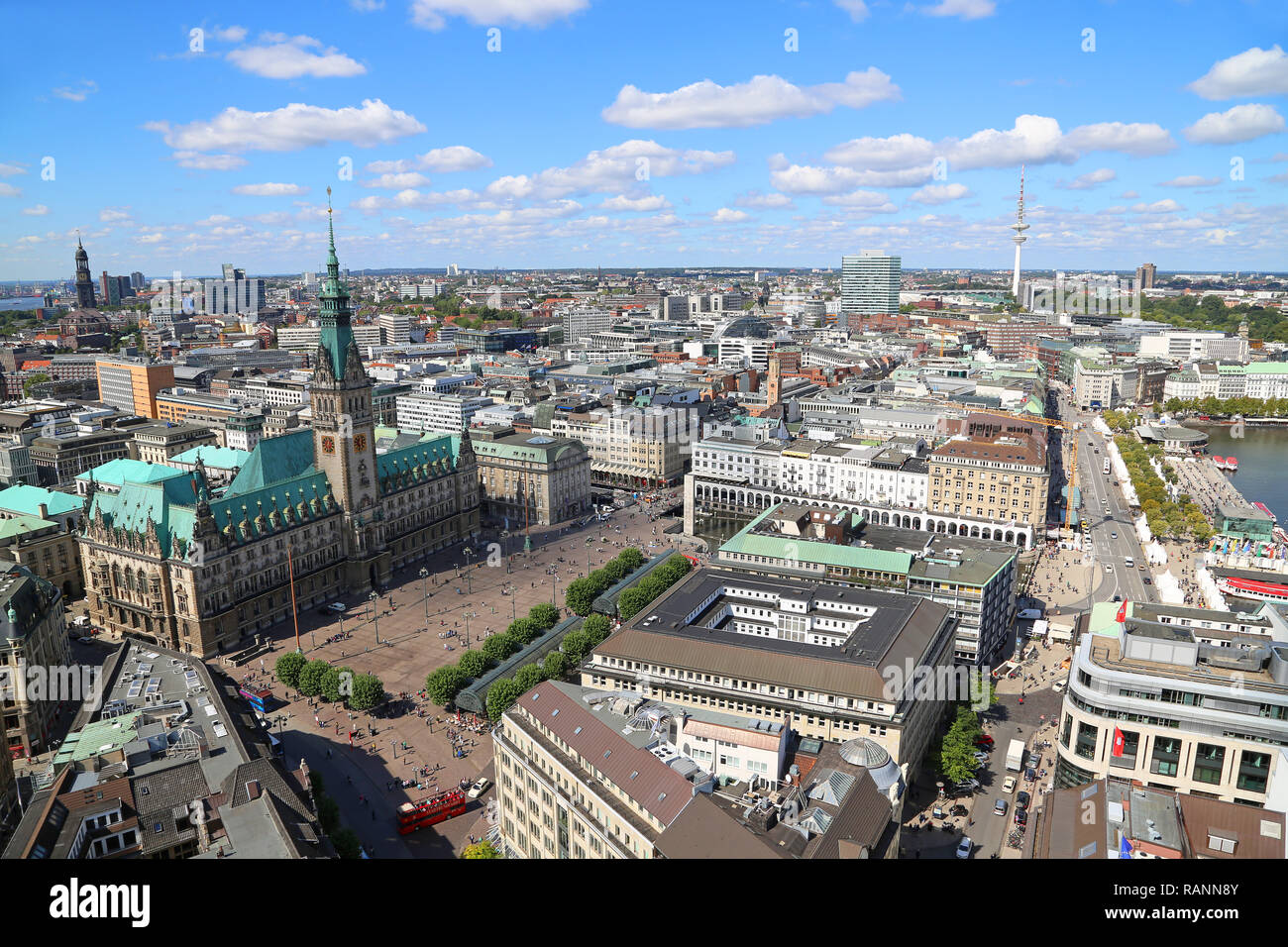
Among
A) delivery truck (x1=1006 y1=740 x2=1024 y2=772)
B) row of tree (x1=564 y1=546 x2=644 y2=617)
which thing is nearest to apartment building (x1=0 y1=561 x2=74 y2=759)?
row of tree (x1=564 y1=546 x2=644 y2=617)

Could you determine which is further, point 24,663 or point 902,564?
point 902,564

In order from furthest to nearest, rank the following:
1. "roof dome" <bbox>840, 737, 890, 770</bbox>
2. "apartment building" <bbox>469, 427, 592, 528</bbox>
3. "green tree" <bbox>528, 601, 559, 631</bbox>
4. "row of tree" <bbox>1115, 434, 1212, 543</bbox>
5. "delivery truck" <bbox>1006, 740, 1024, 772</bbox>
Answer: "apartment building" <bbox>469, 427, 592, 528</bbox>
"row of tree" <bbox>1115, 434, 1212, 543</bbox>
"green tree" <bbox>528, 601, 559, 631</bbox>
"delivery truck" <bbox>1006, 740, 1024, 772</bbox>
"roof dome" <bbox>840, 737, 890, 770</bbox>

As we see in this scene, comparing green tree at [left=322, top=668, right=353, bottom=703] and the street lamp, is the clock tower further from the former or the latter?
green tree at [left=322, top=668, right=353, bottom=703]

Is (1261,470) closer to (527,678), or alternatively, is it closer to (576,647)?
(576,647)

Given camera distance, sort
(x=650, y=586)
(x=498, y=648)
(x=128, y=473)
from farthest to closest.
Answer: (x=128, y=473) < (x=650, y=586) < (x=498, y=648)

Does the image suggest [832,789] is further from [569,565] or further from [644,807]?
[569,565]

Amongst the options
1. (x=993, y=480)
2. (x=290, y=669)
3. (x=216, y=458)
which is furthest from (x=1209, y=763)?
(x=216, y=458)

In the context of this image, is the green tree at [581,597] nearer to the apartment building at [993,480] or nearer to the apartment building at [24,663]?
the apartment building at [24,663]
